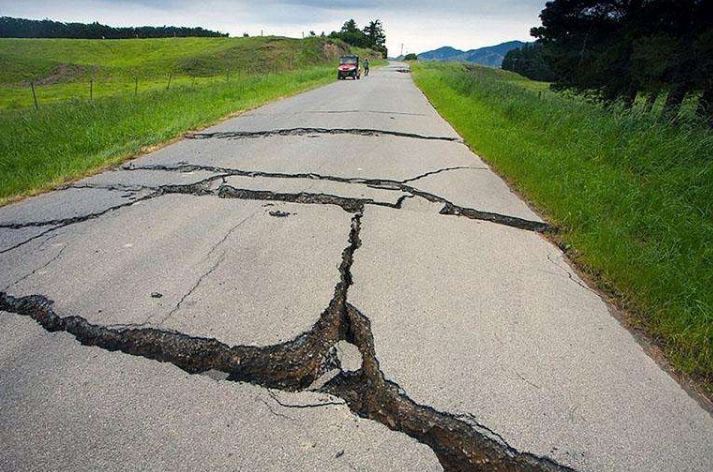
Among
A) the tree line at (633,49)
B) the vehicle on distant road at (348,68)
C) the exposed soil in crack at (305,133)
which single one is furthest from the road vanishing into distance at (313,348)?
the vehicle on distant road at (348,68)

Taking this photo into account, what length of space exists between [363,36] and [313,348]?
95.0 metres

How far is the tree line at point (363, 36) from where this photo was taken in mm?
81500

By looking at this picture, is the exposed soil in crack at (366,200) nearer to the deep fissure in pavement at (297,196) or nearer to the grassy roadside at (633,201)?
the deep fissure in pavement at (297,196)

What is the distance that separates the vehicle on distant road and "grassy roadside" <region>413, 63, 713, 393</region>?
1996cm

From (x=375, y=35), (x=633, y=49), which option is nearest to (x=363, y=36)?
(x=375, y=35)

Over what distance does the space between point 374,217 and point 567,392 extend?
2431 mm

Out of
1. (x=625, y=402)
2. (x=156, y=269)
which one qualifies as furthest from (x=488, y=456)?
(x=156, y=269)

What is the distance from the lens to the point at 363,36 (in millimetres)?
85125

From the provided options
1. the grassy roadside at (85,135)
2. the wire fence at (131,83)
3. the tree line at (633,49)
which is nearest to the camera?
the grassy roadside at (85,135)

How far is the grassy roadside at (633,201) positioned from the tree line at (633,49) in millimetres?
1818

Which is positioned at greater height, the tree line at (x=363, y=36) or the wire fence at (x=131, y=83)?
the tree line at (x=363, y=36)

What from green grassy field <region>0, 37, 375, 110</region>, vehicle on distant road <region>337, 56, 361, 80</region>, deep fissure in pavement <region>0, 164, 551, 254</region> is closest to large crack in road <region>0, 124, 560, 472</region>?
deep fissure in pavement <region>0, 164, 551, 254</region>

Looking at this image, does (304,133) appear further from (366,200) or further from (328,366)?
(328,366)

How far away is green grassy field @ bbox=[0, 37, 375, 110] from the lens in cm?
3525
